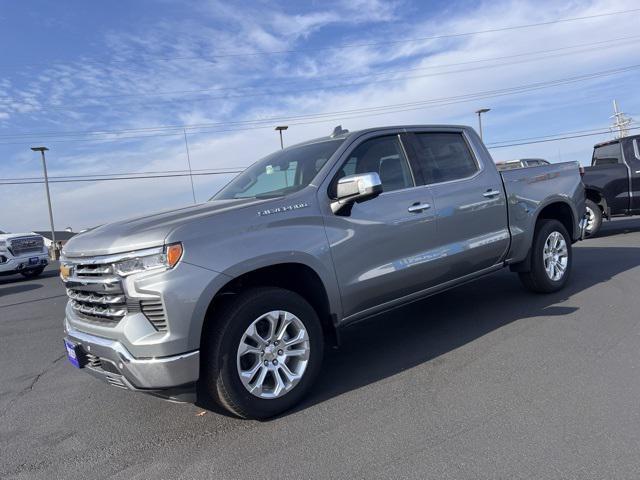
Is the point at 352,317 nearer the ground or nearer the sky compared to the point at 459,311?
nearer the sky

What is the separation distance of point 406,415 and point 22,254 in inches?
550

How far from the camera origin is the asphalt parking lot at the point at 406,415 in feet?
9.17

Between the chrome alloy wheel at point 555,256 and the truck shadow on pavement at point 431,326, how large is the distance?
0.28m

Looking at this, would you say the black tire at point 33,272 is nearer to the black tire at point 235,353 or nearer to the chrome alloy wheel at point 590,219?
the black tire at point 235,353

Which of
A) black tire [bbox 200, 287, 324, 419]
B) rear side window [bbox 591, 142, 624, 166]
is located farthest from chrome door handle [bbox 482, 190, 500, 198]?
rear side window [bbox 591, 142, 624, 166]

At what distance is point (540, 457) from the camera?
2701 millimetres

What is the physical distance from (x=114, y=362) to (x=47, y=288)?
400 inches

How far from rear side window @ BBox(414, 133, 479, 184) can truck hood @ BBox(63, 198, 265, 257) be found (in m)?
1.81

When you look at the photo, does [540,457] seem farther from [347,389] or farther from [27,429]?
[27,429]

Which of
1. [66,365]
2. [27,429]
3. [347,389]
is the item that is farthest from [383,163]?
[66,365]

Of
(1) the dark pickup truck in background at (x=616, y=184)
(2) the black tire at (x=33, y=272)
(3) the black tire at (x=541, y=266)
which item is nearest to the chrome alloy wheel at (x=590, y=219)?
(1) the dark pickup truck in background at (x=616, y=184)

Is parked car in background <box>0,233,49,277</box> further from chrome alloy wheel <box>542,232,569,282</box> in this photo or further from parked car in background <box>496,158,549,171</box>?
chrome alloy wheel <box>542,232,569,282</box>

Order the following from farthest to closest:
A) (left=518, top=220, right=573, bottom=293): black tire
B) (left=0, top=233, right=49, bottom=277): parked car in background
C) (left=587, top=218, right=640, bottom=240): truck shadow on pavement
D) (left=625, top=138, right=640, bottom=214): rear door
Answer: (left=0, top=233, right=49, bottom=277): parked car in background
(left=587, top=218, right=640, bottom=240): truck shadow on pavement
(left=625, top=138, right=640, bottom=214): rear door
(left=518, top=220, right=573, bottom=293): black tire

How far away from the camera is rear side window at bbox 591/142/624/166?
433 inches
